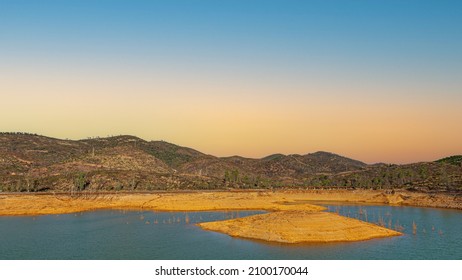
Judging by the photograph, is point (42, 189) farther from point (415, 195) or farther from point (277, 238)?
point (415, 195)

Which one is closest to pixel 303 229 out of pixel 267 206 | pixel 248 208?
pixel 248 208

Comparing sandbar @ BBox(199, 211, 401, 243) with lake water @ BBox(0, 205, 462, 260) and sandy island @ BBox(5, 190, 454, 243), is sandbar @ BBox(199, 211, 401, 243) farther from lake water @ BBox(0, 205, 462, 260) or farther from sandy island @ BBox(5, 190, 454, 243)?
lake water @ BBox(0, 205, 462, 260)

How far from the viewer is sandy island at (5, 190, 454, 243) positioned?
7312 cm

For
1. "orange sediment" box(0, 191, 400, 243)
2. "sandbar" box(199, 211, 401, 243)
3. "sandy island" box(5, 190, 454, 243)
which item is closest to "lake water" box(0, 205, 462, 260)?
"sandbar" box(199, 211, 401, 243)

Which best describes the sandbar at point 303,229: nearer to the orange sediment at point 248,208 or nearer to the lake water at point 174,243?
the orange sediment at point 248,208

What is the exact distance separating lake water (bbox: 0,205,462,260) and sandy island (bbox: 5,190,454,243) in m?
3.61

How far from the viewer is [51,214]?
370ft

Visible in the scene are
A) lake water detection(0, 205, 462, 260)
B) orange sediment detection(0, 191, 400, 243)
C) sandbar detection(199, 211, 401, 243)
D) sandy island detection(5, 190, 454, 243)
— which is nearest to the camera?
lake water detection(0, 205, 462, 260)

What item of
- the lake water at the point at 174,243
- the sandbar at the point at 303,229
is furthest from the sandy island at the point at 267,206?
the lake water at the point at 174,243

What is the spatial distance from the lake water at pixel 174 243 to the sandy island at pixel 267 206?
3.61 m

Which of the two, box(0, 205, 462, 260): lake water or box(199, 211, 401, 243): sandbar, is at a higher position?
box(199, 211, 401, 243): sandbar

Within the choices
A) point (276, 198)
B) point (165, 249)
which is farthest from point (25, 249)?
point (276, 198)

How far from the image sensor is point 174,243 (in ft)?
228

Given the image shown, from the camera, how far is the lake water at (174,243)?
61.2 metres
